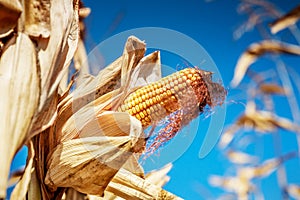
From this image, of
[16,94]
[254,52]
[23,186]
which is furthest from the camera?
[254,52]

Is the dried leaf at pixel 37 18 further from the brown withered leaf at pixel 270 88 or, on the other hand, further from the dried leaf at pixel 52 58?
the brown withered leaf at pixel 270 88

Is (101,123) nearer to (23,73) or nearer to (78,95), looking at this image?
(78,95)

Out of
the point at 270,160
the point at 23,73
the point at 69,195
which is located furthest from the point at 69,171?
the point at 270,160

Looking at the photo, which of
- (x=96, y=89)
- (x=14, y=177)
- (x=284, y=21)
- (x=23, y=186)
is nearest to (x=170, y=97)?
(x=96, y=89)

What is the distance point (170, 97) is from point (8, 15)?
252 millimetres

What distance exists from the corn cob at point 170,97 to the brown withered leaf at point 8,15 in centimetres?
21

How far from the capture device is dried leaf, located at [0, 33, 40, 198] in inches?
11.4

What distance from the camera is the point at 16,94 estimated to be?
0.31 meters

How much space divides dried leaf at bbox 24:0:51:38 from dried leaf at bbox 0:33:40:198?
1 centimetres

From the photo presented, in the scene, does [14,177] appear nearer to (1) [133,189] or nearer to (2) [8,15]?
(1) [133,189]

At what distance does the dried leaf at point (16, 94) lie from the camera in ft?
0.95

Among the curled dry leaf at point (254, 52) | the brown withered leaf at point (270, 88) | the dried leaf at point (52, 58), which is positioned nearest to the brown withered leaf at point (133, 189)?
the dried leaf at point (52, 58)

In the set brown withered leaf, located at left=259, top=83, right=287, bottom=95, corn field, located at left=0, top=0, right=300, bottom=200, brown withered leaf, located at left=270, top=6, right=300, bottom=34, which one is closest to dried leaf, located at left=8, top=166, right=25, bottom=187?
corn field, located at left=0, top=0, right=300, bottom=200

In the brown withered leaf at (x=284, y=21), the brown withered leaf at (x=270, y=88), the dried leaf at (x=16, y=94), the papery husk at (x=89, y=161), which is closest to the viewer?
the dried leaf at (x=16, y=94)
